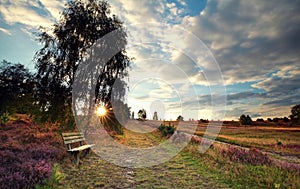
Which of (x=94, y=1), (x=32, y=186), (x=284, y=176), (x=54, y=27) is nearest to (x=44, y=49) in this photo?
(x=54, y=27)

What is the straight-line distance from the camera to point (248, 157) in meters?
8.52

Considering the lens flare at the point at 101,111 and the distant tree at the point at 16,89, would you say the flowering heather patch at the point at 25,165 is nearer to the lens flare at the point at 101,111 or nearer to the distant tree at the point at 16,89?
the distant tree at the point at 16,89

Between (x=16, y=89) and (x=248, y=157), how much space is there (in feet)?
52.7

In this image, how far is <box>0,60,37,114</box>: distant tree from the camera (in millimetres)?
14922

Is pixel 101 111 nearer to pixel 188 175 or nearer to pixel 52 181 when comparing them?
pixel 188 175

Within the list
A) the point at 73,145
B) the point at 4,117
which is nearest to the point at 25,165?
the point at 73,145

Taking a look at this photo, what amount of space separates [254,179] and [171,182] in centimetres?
255

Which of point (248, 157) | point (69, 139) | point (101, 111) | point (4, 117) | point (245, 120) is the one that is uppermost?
point (245, 120)

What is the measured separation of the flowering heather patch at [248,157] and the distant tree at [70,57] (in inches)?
390

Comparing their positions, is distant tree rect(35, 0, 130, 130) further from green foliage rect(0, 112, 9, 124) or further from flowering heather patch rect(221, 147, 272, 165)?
flowering heather patch rect(221, 147, 272, 165)

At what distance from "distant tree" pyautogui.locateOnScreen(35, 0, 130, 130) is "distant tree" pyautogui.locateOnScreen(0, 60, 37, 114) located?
94 centimetres

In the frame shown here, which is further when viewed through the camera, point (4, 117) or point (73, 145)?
point (4, 117)

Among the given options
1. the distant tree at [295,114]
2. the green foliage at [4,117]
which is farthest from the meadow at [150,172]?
the distant tree at [295,114]

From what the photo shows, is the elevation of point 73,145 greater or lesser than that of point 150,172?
greater
